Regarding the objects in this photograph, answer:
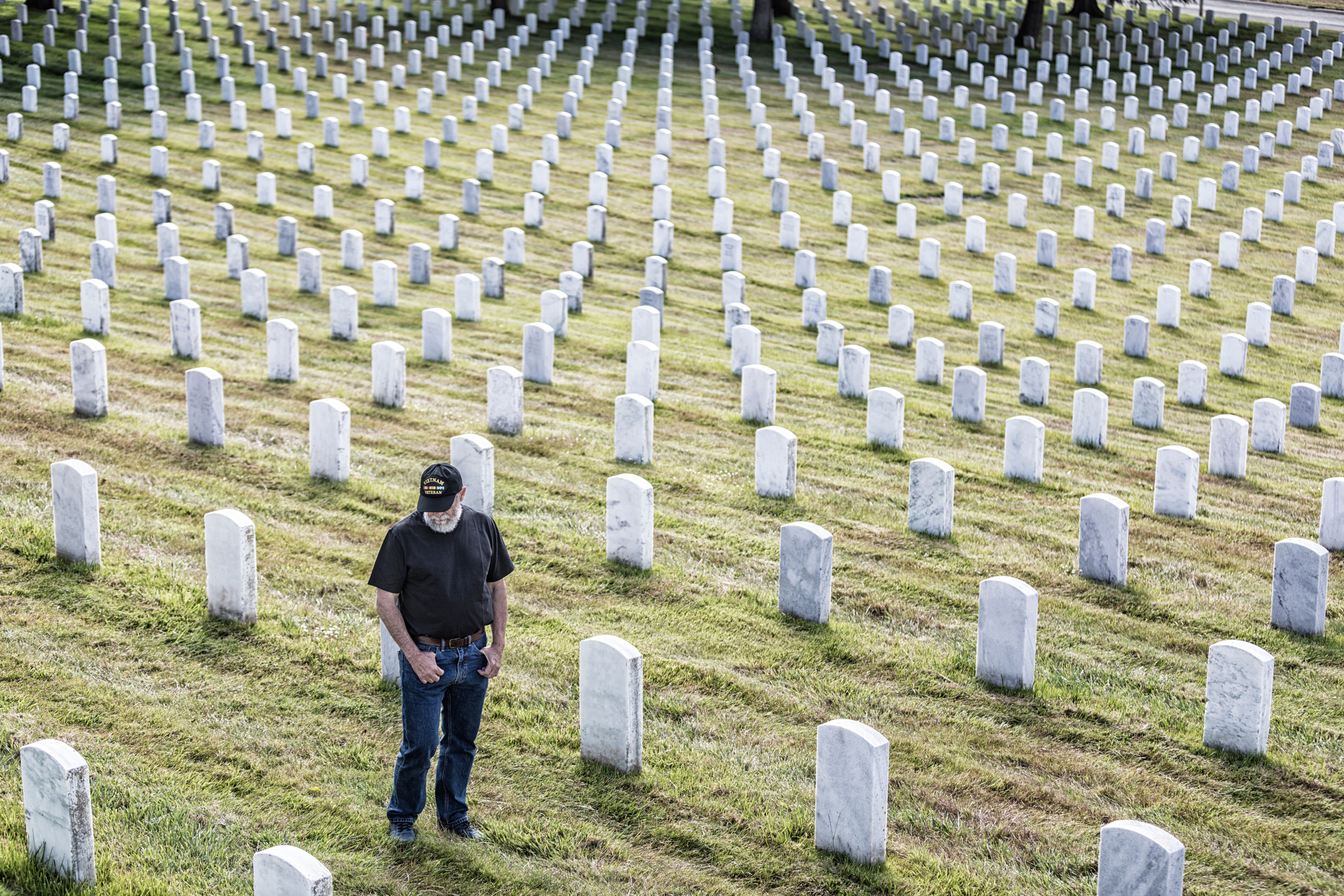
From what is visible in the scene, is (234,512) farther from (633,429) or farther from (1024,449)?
(1024,449)

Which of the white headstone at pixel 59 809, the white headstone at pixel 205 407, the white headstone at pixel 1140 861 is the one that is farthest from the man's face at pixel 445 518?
the white headstone at pixel 205 407

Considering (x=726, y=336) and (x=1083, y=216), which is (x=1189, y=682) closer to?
(x=726, y=336)

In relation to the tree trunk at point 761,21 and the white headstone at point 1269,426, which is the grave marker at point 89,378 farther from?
the tree trunk at point 761,21

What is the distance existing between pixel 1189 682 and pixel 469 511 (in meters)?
4.03

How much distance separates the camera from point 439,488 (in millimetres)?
5910

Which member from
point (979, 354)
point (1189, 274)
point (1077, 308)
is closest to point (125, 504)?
point (979, 354)

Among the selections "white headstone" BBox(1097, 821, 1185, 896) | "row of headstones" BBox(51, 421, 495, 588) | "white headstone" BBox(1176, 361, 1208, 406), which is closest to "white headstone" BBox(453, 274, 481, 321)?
"row of headstones" BBox(51, 421, 495, 588)

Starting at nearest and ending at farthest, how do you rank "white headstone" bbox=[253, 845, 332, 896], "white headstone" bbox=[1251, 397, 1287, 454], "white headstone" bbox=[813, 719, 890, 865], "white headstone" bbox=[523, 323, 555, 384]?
"white headstone" bbox=[253, 845, 332, 896], "white headstone" bbox=[813, 719, 890, 865], "white headstone" bbox=[1251, 397, 1287, 454], "white headstone" bbox=[523, 323, 555, 384]

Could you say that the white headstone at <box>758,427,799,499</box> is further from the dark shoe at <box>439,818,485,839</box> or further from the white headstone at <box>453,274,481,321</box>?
the white headstone at <box>453,274,481,321</box>

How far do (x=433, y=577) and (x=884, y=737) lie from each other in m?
1.97

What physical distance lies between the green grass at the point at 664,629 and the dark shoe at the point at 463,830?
52 millimetres

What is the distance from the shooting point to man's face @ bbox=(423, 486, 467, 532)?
5977mm

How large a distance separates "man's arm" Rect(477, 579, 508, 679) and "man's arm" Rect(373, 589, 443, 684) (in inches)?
8.8

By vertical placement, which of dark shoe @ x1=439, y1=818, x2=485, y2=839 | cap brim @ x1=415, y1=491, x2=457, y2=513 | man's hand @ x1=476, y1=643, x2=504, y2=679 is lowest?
dark shoe @ x1=439, y1=818, x2=485, y2=839
